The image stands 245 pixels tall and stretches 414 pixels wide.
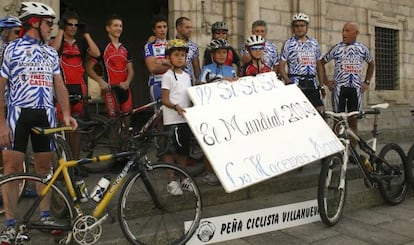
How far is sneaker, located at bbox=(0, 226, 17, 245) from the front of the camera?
300 centimetres

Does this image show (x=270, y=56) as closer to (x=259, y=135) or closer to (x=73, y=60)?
(x=259, y=135)

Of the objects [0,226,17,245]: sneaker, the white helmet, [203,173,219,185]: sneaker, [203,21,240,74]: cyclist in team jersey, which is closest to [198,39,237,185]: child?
[203,173,219,185]: sneaker

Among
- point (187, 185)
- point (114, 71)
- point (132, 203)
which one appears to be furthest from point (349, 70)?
point (132, 203)

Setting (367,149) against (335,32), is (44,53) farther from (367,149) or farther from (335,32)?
(335,32)

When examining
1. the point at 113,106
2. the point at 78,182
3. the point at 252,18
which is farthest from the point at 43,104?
the point at 252,18

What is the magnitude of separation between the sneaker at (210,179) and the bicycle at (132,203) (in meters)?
0.97

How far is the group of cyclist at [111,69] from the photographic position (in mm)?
3309

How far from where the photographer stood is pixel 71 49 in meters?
4.77

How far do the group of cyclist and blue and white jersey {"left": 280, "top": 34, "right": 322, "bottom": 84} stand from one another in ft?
0.04

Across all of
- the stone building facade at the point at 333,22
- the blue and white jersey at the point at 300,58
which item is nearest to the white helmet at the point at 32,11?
the stone building facade at the point at 333,22

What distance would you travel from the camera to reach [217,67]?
465 centimetres

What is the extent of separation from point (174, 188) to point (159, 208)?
22cm

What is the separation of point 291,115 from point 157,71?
1.65 m

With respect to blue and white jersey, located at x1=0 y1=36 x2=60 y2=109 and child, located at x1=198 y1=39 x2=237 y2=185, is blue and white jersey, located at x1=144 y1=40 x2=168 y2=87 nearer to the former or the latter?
child, located at x1=198 y1=39 x2=237 y2=185
